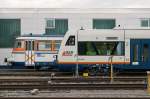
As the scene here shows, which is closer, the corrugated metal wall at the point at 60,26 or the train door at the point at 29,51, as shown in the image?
the train door at the point at 29,51

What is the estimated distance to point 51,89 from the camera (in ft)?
80.2

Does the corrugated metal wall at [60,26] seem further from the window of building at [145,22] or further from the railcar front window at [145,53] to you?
the railcar front window at [145,53]

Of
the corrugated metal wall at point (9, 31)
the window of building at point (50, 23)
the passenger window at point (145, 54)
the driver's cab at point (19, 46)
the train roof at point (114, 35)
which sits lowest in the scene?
the passenger window at point (145, 54)

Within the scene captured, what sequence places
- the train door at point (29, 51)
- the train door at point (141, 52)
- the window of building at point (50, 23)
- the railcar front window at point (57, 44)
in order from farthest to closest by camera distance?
1. the window of building at point (50, 23)
2. the train door at point (29, 51)
3. the railcar front window at point (57, 44)
4. the train door at point (141, 52)

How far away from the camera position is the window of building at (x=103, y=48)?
34.8 meters

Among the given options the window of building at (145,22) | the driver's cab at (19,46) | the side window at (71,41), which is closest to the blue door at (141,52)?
the side window at (71,41)

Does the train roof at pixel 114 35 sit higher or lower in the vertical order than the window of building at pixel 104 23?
lower

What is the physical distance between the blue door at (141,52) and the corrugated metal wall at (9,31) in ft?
56.8

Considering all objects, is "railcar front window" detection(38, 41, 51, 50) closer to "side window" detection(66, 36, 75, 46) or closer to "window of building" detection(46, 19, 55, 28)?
"side window" detection(66, 36, 75, 46)

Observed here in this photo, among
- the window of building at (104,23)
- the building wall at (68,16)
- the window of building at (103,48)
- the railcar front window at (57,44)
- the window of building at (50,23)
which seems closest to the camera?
the window of building at (103,48)

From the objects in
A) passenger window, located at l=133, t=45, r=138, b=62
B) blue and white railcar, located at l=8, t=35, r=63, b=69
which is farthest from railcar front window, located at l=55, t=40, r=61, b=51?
Result: passenger window, located at l=133, t=45, r=138, b=62

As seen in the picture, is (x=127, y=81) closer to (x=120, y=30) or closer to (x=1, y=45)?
(x=120, y=30)

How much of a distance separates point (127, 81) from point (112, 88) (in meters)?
5.01

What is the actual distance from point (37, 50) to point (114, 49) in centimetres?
675
